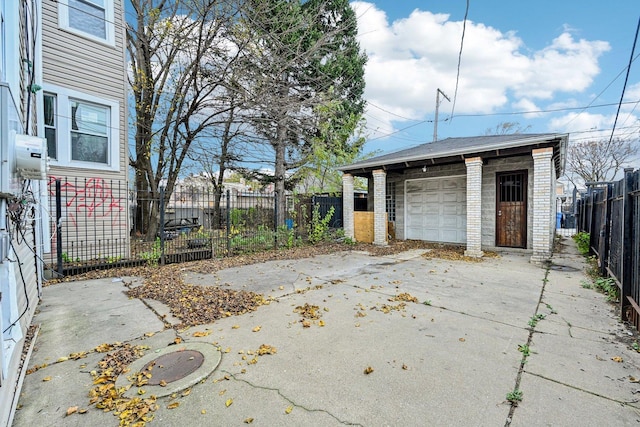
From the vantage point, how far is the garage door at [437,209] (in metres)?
9.71

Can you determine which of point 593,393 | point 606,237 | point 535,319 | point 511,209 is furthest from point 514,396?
point 511,209

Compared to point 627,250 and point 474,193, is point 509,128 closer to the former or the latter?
point 474,193

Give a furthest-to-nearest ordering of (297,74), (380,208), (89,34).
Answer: (297,74), (380,208), (89,34)

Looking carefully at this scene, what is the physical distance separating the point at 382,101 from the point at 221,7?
1126 centimetres

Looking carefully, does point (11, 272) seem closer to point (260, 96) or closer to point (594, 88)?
point (260, 96)

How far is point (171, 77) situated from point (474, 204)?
408 inches

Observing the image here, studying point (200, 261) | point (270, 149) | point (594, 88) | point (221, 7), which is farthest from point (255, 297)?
point (594, 88)

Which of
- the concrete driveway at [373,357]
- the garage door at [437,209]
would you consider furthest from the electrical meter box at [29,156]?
the garage door at [437,209]

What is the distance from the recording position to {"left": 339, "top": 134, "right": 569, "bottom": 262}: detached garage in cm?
712

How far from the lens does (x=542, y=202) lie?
23.0 feet

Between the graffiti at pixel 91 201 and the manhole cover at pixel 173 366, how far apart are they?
5263 mm

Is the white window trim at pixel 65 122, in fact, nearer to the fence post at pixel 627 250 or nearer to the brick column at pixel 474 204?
the brick column at pixel 474 204

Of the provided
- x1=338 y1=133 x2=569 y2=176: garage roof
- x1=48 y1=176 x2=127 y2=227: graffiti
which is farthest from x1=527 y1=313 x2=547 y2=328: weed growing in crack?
x1=48 y1=176 x2=127 y2=227: graffiti

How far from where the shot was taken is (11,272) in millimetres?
2414
